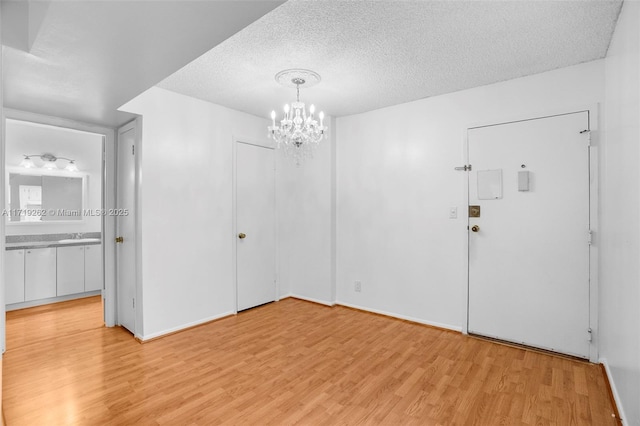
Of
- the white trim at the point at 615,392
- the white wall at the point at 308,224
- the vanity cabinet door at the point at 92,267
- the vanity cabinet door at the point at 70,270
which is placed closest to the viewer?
the white trim at the point at 615,392

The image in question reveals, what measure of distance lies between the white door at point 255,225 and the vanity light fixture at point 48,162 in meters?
3.07

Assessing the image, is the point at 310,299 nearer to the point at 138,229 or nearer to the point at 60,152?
the point at 138,229

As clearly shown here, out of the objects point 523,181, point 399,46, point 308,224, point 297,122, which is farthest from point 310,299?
point 399,46

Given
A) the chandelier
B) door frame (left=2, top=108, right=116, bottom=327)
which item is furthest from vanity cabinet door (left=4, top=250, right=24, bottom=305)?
the chandelier

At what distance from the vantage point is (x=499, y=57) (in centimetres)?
265

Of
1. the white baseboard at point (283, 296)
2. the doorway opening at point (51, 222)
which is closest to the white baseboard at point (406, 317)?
the white baseboard at point (283, 296)

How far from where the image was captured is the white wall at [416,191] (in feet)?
10.1

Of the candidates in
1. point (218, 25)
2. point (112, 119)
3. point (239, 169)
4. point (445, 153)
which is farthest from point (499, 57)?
point (112, 119)

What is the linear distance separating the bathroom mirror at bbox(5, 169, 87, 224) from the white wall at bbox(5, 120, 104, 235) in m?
0.09

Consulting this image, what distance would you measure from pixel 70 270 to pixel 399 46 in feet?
16.9

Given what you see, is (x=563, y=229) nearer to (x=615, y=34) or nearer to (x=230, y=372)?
(x=615, y=34)

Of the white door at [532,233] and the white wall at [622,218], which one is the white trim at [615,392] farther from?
the white door at [532,233]

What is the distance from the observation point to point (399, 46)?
96.7 inches

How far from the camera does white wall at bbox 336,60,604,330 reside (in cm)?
307
